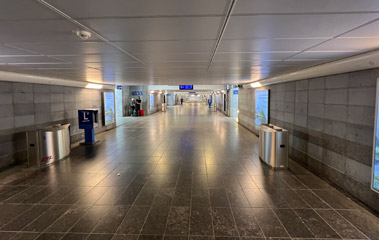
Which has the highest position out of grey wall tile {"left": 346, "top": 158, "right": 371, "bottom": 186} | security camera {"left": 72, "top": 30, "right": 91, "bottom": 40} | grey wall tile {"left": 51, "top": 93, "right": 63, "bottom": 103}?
security camera {"left": 72, "top": 30, "right": 91, "bottom": 40}

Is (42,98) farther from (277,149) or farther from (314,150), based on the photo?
(314,150)

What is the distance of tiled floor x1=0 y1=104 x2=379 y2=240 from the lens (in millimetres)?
2521

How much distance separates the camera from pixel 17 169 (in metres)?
4.80

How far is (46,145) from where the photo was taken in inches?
204

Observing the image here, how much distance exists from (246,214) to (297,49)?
2.50 meters

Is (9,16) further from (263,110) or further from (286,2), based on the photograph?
(263,110)

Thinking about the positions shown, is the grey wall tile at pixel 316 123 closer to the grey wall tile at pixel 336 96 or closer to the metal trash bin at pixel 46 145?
the grey wall tile at pixel 336 96

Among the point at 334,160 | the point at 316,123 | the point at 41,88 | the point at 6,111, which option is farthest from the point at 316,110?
the point at 41,88

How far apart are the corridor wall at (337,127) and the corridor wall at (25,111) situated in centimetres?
745

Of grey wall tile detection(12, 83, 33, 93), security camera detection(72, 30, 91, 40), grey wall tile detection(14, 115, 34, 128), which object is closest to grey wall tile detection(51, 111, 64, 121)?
grey wall tile detection(14, 115, 34, 128)

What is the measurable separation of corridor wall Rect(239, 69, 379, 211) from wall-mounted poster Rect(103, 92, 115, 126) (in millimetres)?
8296

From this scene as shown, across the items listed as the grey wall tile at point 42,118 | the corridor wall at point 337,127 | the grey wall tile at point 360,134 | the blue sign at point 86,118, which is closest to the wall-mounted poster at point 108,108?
the blue sign at point 86,118

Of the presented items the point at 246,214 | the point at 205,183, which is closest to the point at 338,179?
the point at 246,214

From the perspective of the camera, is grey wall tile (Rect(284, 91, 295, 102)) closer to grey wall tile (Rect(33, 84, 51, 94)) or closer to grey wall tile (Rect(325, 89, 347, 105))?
grey wall tile (Rect(325, 89, 347, 105))
